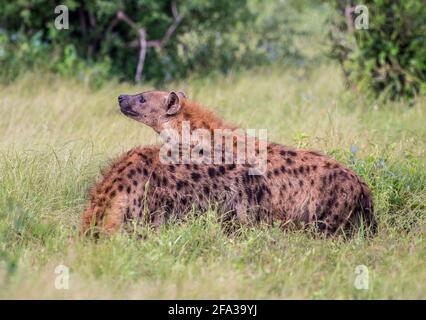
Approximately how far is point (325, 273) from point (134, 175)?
1.10 metres

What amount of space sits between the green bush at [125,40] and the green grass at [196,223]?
2.20 ft

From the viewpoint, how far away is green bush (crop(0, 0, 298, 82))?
845cm

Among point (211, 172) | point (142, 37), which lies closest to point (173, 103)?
point (211, 172)

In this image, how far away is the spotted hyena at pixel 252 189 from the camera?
15.5 feet

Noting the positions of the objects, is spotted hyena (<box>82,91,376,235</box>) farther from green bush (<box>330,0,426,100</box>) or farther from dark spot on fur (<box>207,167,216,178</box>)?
green bush (<box>330,0,426,100</box>)

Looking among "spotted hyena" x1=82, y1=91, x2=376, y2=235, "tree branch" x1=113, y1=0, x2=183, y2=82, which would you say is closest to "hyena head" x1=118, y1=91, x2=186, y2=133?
"spotted hyena" x1=82, y1=91, x2=376, y2=235

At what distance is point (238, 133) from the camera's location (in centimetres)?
516

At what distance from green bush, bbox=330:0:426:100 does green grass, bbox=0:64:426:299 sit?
0.25 meters

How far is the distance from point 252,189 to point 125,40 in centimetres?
454

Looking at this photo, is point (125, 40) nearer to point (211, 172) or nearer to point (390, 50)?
point (390, 50)

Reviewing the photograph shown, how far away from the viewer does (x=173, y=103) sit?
218 inches

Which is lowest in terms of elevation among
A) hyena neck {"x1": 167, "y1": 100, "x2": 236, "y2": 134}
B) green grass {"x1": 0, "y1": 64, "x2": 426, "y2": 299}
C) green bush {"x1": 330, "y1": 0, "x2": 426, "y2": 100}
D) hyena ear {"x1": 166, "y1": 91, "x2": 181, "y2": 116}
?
green grass {"x1": 0, "y1": 64, "x2": 426, "y2": 299}

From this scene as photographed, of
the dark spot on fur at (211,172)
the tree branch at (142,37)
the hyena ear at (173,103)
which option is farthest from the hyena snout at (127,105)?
the tree branch at (142,37)
